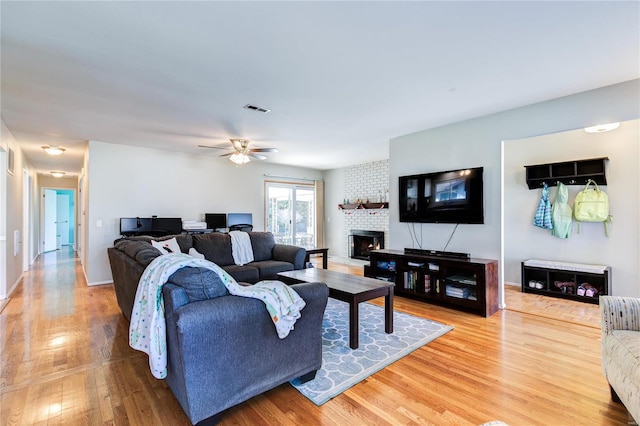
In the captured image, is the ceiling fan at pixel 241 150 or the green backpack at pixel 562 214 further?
the ceiling fan at pixel 241 150

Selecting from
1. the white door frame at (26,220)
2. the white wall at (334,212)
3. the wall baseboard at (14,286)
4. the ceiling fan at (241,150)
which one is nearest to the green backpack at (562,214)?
the ceiling fan at (241,150)

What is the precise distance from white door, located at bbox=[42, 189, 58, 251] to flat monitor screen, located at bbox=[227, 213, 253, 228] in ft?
23.4

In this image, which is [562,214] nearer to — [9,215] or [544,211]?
[544,211]

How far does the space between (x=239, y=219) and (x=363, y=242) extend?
9.73 feet

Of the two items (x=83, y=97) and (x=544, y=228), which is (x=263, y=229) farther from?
(x=544, y=228)

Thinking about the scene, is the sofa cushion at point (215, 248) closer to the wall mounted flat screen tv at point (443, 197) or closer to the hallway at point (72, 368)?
the hallway at point (72, 368)

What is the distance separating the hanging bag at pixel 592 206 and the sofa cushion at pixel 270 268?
4106 mm

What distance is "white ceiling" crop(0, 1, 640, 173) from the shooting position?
1866mm

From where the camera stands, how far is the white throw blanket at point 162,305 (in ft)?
5.50

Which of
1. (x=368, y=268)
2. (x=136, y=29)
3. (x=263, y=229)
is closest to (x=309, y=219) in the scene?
(x=263, y=229)

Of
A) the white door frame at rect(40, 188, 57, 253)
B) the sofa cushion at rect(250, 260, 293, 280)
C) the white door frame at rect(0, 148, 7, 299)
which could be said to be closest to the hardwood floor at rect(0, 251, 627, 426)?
the white door frame at rect(0, 148, 7, 299)

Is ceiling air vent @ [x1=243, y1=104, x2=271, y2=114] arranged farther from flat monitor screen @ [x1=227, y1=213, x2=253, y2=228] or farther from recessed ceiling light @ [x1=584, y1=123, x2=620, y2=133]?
recessed ceiling light @ [x1=584, y1=123, x2=620, y2=133]

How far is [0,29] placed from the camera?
1.99 metres

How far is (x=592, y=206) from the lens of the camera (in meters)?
4.04
